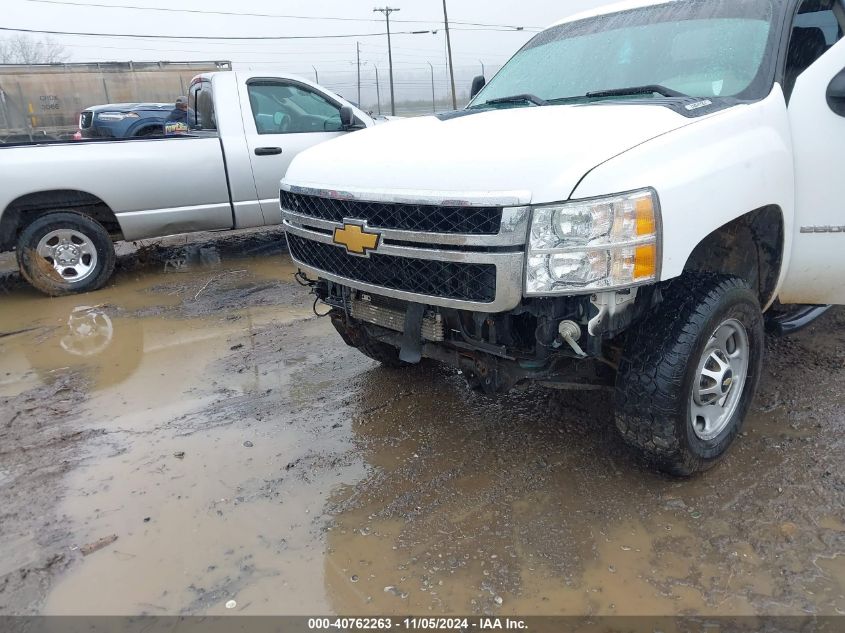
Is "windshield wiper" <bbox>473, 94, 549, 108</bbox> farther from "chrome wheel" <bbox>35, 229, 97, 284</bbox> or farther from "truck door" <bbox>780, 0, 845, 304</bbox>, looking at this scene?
"chrome wheel" <bbox>35, 229, 97, 284</bbox>

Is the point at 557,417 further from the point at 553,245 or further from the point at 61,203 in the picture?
the point at 61,203

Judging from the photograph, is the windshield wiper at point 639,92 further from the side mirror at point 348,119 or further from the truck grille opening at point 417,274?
the side mirror at point 348,119

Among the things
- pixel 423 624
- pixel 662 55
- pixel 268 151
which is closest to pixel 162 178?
pixel 268 151

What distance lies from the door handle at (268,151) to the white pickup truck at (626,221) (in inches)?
152

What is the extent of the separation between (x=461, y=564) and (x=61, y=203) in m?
5.63

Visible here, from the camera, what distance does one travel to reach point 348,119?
6.99m

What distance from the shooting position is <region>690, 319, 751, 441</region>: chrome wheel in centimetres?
281

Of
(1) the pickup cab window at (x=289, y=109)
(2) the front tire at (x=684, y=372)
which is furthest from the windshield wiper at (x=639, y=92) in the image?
(1) the pickup cab window at (x=289, y=109)

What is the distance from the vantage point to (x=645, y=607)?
7.34 feet

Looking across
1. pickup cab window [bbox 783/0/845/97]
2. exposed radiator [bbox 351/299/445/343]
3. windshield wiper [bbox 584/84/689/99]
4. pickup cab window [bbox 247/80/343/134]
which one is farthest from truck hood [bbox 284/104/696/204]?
pickup cab window [bbox 247/80/343/134]

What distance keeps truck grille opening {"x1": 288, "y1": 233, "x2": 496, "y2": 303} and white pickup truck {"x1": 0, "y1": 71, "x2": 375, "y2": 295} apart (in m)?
4.13

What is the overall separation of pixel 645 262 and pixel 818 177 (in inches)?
56.2

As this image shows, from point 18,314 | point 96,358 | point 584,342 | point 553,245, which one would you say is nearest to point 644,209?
point 553,245

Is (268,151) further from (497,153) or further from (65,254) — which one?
(497,153)
